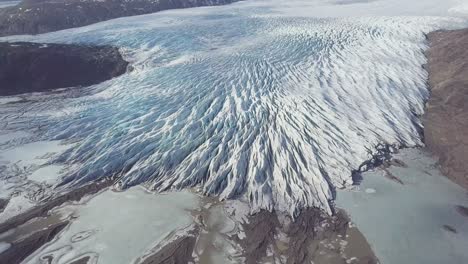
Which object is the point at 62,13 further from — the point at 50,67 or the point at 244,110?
the point at 244,110

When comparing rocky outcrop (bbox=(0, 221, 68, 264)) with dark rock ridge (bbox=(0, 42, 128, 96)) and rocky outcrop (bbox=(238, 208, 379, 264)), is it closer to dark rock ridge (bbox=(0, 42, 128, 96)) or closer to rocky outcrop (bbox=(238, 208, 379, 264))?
rocky outcrop (bbox=(238, 208, 379, 264))

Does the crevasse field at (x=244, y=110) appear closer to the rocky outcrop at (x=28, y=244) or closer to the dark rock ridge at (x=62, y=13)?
the rocky outcrop at (x=28, y=244)

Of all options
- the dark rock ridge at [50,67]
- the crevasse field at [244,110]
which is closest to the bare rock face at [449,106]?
the crevasse field at [244,110]

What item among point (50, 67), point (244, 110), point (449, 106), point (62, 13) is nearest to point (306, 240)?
point (244, 110)

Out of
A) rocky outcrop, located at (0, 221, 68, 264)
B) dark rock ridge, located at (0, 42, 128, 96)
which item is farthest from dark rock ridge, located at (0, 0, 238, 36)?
rocky outcrop, located at (0, 221, 68, 264)

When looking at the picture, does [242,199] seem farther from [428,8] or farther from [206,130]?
[428,8]
